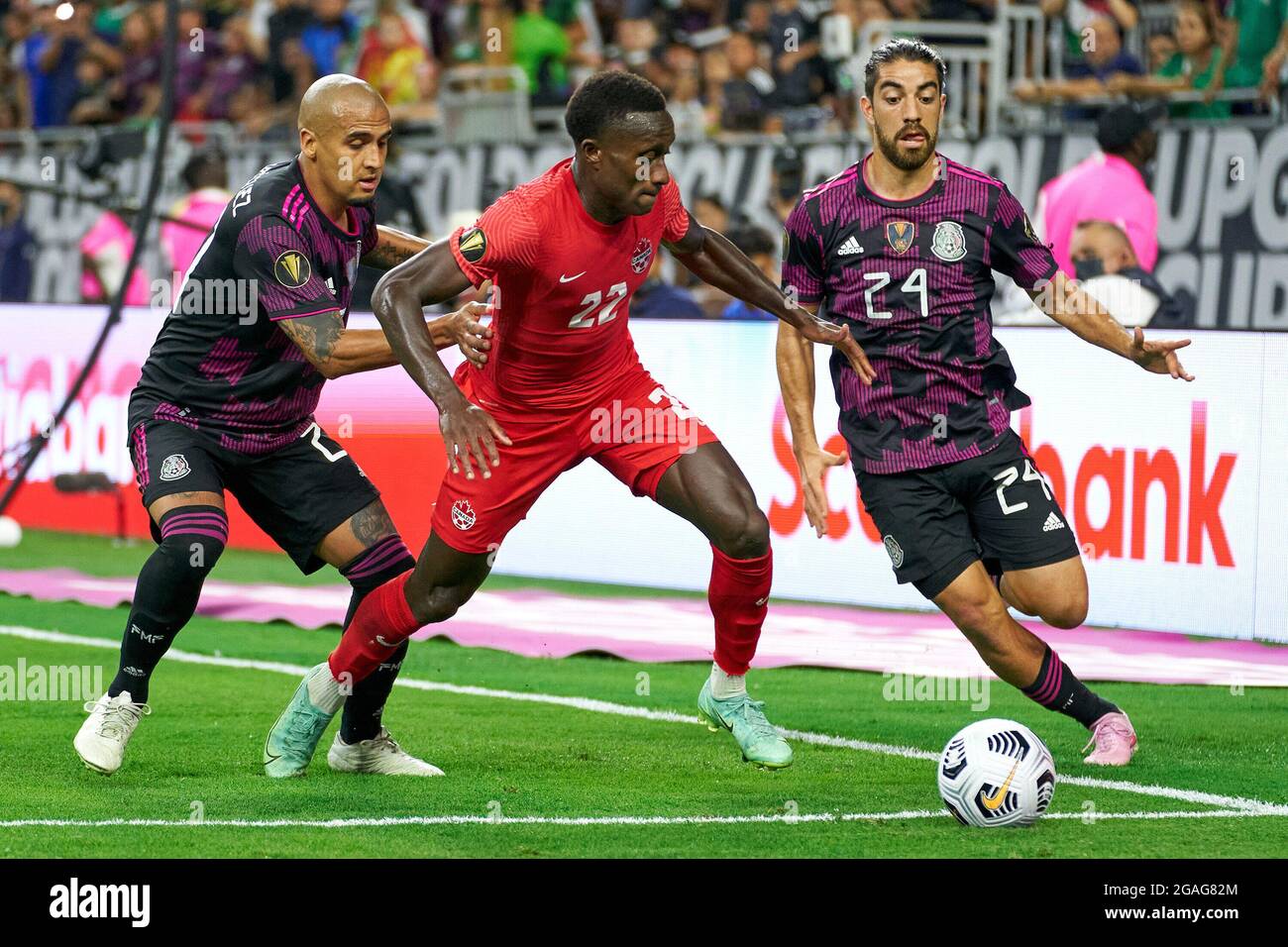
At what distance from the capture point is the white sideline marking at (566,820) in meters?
6.16

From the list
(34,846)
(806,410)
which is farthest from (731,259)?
(34,846)

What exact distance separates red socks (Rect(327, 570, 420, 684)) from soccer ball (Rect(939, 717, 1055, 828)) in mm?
1893

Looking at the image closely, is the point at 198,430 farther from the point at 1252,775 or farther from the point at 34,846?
the point at 1252,775

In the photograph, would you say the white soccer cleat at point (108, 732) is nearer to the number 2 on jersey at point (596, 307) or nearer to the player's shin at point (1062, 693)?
the number 2 on jersey at point (596, 307)

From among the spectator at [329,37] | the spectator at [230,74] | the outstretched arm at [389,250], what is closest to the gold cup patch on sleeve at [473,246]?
the outstretched arm at [389,250]

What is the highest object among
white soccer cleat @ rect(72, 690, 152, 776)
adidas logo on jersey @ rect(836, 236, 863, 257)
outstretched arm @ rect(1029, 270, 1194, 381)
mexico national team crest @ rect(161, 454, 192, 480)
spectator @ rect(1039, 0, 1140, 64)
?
spectator @ rect(1039, 0, 1140, 64)

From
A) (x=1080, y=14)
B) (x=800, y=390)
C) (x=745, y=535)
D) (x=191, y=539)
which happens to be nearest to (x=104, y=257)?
(x=1080, y=14)

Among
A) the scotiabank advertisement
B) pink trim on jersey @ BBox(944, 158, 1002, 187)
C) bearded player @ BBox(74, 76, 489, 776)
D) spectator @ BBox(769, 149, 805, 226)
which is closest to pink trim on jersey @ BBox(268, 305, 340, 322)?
bearded player @ BBox(74, 76, 489, 776)

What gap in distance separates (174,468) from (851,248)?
247cm

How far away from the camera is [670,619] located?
36.7 ft

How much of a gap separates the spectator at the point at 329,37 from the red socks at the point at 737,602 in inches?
529

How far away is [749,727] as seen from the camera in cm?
725

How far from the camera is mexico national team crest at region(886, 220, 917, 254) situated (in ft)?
22.9

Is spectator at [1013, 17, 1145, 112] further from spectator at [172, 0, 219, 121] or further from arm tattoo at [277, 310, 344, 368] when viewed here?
spectator at [172, 0, 219, 121]
